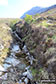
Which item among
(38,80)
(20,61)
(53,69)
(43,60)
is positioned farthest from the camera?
(20,61)

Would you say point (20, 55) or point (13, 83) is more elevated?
point (20, 55)

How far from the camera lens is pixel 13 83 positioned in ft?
31.0

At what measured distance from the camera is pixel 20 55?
16719 millimetres

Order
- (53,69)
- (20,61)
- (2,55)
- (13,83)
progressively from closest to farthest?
(53,69)
(13,83)
(20,61)
(2,55)

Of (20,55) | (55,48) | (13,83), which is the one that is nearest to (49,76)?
(55,48)

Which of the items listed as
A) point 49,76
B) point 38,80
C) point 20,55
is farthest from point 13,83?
point 20,55

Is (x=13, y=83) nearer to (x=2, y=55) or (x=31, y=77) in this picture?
(x=31, y=77)

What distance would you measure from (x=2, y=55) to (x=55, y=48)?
955 centimetres

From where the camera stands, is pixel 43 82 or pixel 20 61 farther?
pixel 20 61

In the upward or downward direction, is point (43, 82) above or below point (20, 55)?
below

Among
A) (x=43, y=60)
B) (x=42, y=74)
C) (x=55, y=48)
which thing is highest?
(x=55, y=48)

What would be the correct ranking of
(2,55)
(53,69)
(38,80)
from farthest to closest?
(2,55) < (38,80) < (53,69)

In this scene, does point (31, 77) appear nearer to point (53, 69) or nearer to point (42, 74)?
point (42, 74)

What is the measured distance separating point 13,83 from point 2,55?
24.6 feet
